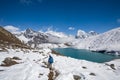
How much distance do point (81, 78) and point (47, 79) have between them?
4.71m

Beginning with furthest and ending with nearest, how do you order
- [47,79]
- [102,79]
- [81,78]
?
[102,79] < [81,78] < [47,79]

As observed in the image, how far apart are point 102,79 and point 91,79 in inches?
81.7

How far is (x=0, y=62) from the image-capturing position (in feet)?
79.3

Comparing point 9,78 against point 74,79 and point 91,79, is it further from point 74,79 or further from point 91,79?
point 91,79

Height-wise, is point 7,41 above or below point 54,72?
above

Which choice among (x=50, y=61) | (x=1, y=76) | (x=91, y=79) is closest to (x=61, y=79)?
(x=91, y=79)

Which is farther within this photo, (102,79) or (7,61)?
(7,61)

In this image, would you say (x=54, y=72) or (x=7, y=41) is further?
(x=7, y=41)

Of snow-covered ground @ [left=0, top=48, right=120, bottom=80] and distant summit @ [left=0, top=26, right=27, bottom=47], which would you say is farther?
distant summit @ [left=0, top=26, right=27, bottom=47]

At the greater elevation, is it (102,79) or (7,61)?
(7,61)

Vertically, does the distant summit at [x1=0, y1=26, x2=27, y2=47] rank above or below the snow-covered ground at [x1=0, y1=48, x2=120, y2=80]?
above

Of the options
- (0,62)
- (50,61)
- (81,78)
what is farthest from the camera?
(50,61)

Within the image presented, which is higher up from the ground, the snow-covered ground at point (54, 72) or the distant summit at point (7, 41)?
the distant summit at point (7, 41)

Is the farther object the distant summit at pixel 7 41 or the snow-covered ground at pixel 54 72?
the distant summit at pixel 7 41
